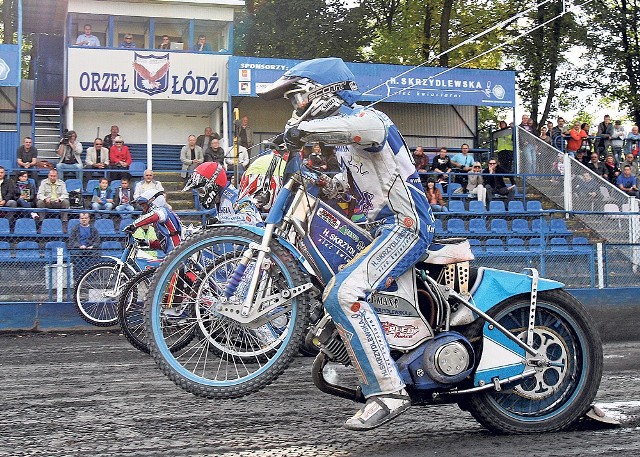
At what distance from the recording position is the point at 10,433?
5203 millimetres

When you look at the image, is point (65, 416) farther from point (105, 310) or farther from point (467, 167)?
point (467, 167)

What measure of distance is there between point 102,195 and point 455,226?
731 cm

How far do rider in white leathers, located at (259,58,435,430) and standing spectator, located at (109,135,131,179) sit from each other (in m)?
16.1

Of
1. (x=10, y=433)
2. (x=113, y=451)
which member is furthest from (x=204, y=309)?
(x=10, y=433)

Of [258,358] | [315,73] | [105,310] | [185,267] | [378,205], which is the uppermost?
[315,73]

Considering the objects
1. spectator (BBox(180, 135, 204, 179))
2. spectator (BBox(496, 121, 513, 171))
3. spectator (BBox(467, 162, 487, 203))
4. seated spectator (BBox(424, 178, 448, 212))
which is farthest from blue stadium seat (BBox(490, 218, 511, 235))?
spectator (BBox(496, 121, 513, 171))

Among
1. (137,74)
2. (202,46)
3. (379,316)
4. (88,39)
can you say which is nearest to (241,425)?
(379,316)

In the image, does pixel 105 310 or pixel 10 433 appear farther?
pixel 105 310

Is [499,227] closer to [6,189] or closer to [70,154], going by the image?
[6,189]

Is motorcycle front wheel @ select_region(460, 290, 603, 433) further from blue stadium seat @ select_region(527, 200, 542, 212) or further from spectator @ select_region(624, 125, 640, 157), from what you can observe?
spectator @ select_region(624, 125, 640, 157)

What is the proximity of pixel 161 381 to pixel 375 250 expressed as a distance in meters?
3.14

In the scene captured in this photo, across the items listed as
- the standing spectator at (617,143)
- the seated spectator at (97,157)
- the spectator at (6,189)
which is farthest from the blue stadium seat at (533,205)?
the spectator at (6,189)

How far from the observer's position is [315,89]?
5031 millimetres

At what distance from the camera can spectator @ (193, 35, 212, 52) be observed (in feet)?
89.8
